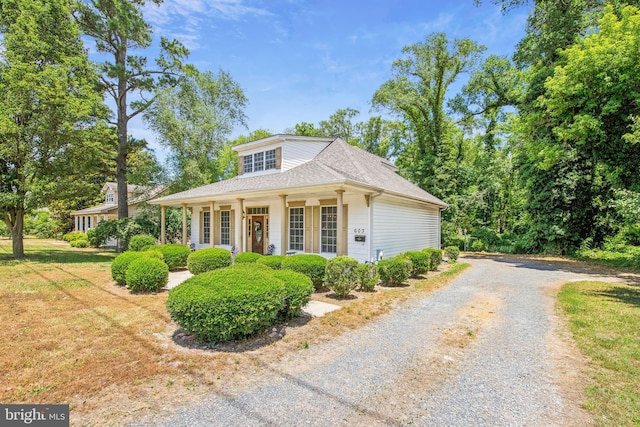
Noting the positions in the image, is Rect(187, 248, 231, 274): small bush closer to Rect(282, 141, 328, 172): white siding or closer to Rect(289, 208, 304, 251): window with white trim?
Rect(289, 208, 304, 251): window with white trim

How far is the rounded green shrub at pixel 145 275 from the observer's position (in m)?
7.62

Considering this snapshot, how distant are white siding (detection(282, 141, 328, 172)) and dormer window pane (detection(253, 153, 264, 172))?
139 centimetres

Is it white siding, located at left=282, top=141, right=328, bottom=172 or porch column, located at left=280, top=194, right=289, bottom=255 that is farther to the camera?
white siding, located at left=282, top=141, right=328, bottom=172

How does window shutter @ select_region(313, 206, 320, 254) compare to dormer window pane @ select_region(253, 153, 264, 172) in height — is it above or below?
below

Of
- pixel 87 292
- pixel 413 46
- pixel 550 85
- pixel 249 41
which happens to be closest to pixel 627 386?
pixel 87 292

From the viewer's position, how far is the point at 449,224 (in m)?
21.1

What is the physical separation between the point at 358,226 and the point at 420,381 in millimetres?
7176

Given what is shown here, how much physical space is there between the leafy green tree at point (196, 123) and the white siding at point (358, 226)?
13818 millimetres

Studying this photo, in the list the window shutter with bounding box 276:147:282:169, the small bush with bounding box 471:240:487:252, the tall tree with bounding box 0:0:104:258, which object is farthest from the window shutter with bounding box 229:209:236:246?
the small bush with bounding box 471:240:487:252

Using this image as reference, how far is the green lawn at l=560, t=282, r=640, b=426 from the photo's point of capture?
3.08 meters

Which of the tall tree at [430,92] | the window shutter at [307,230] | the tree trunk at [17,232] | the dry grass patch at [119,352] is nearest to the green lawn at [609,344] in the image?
the dry grass patch at [119,352]

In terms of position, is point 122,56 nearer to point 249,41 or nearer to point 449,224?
point 249,41

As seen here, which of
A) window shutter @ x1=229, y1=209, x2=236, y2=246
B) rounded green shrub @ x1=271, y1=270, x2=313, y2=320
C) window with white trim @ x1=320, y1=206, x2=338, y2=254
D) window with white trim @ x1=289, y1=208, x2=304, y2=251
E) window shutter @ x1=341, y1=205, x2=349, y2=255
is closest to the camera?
rounded green shrub @ x1=271, y1=270, x2=313, y2=320

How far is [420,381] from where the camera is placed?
359cm
